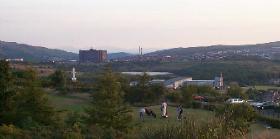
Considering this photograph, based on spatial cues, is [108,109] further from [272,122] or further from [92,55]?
[92,55]

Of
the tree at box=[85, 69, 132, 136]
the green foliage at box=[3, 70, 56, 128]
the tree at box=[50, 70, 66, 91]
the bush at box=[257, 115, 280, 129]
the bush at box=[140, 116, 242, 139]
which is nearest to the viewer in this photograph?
the bush at box=[140, 116, 242, 139]

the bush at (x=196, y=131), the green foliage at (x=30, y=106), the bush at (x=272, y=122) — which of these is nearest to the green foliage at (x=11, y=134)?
the green foliage at (x=30, y=106)

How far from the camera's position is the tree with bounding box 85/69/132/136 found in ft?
89.9

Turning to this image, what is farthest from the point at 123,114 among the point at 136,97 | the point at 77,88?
the point at 77,88

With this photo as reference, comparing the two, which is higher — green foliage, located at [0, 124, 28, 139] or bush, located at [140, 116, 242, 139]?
bush, located at [140, 116, 242, 139]

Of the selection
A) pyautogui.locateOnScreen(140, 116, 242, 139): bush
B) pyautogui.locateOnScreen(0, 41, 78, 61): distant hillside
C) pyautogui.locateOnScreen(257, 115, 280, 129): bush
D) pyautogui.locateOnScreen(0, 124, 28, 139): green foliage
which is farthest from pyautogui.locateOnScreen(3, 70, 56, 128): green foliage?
pyautogui.locateOnScreen(0, 41, 78, 61): distant hillside

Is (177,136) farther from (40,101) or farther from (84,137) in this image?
(40,101)

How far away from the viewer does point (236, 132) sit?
9.86m

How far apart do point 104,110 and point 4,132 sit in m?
8.12

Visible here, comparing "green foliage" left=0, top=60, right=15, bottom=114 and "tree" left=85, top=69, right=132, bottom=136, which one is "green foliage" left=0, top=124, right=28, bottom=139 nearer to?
"tree" left=85, top=69, right=132, bottom=136

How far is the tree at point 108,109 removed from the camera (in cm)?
2739

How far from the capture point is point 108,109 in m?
28.6

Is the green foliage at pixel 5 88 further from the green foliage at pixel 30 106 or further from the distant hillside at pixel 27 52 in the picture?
the distant hillside at pixel 27 52

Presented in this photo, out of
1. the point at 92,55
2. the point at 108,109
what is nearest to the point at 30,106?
the point at 108,109
